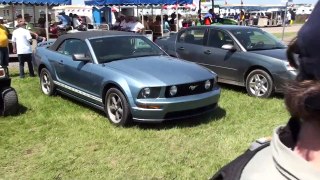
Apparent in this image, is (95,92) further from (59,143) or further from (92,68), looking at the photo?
(59,143)

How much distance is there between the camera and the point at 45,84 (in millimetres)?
8344

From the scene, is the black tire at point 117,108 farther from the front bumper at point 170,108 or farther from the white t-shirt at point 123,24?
the white t-shirt at point 123,24

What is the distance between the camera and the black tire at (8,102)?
21.4ft

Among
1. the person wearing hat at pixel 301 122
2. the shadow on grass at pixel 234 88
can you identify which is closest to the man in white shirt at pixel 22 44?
the shadow on grass at pixel 234 88

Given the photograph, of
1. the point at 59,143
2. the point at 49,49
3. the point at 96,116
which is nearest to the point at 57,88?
the point at 49,49

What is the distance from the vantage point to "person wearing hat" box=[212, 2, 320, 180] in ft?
2.88

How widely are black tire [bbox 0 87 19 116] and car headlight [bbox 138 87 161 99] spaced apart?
7.48ft

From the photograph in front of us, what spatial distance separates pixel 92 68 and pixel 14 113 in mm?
1550

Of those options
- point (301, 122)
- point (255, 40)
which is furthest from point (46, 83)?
point (301, 122)

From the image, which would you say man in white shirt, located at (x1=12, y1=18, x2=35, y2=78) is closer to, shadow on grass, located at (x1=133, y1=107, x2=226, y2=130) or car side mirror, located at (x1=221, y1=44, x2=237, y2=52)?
Answer: car side mirror, located at (x1=221, y1=44, x2=237, y2=52)

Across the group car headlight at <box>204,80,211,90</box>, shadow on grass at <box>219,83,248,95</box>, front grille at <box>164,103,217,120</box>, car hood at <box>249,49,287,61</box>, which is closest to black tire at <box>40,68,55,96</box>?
front grille at <box>164,103,217,120</box>

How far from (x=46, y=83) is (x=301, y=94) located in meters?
7.83

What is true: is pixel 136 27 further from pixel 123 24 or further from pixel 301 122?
pixel 301 122

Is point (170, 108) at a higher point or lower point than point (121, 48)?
lower
